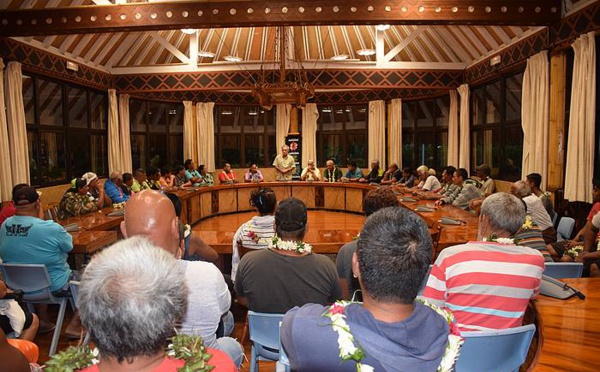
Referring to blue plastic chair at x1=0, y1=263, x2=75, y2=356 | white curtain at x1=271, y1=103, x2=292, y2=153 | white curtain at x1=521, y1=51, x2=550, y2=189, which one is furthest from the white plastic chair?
white curtain at x1=271, y1=103, x2=292, y2=153

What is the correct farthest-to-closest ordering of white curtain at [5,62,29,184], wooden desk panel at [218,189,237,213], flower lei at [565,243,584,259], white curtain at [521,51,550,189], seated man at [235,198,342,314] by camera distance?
wooden desk panel at [218,189,237,213] → white curtain at [5,62,29,184] → white curtain at [521,51,550,189] → flower lei at [565,243,584,259] → seated man at [235,198,342,314]

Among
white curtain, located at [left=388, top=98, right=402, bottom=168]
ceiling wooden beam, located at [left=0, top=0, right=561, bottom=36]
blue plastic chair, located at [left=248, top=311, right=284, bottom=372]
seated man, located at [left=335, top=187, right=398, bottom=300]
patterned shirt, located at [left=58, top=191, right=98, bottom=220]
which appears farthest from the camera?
white curtain, located at [left=388, top=98, right=402, bottom=168]

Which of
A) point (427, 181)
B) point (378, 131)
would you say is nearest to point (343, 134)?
point (378, 131)

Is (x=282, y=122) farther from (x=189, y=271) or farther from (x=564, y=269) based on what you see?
(x=189, y=271)

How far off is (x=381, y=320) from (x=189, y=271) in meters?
0.95

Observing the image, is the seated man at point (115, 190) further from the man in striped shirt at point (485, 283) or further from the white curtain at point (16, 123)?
the man in striped shirt at point (485, 283)

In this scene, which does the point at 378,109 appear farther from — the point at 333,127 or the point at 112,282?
the point at 112,282

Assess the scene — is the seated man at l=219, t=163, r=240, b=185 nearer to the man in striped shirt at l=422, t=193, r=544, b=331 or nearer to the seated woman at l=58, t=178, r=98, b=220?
the seated woman at l=58, t=178, r=98, b=220

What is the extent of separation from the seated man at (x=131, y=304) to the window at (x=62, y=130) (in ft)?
26.4

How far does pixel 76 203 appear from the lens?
5977 millimetres

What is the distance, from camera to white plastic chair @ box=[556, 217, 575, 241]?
16.4 feet

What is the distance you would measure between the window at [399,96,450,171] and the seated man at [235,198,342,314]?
1019cm

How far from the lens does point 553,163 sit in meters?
6.57

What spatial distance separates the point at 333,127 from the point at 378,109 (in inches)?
70.3
